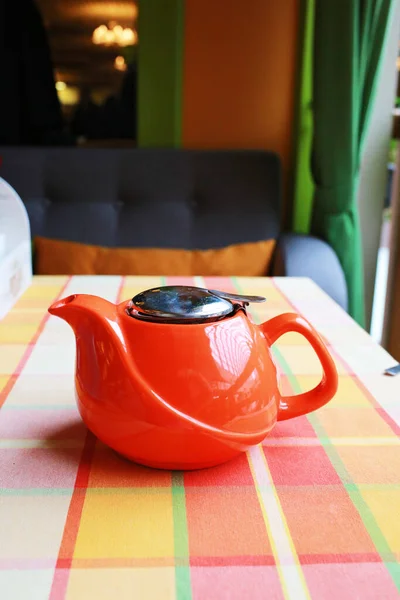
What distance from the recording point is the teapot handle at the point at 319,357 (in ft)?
1.65

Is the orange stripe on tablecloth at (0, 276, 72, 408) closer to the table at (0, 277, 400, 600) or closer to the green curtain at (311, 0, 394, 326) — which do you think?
the table at (0, 277, 400, 600)

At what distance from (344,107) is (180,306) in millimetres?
1441

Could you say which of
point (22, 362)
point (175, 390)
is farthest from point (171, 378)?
point (22, 362)

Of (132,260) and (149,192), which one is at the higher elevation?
(149,192)

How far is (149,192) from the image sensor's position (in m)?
1.93

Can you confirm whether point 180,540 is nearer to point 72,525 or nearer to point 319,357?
point 72,525

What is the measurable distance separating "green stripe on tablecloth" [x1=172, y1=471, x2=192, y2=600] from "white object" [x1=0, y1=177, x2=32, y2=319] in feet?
1.96

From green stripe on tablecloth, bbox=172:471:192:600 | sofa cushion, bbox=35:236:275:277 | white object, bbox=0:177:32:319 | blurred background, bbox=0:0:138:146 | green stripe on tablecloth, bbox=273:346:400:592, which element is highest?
blurred background, bbox=0:0:138:146

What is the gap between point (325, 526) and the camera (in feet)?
1.40

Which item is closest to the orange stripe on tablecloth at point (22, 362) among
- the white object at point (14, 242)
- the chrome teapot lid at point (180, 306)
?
the white object at point (14, 242)

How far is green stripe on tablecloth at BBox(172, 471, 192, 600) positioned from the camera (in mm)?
365

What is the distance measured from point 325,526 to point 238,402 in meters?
0.11

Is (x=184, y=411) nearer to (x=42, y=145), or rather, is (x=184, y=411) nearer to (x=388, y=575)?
(x=388, y=575)

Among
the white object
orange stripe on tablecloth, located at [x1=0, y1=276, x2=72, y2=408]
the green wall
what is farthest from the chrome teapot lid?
the green wall
